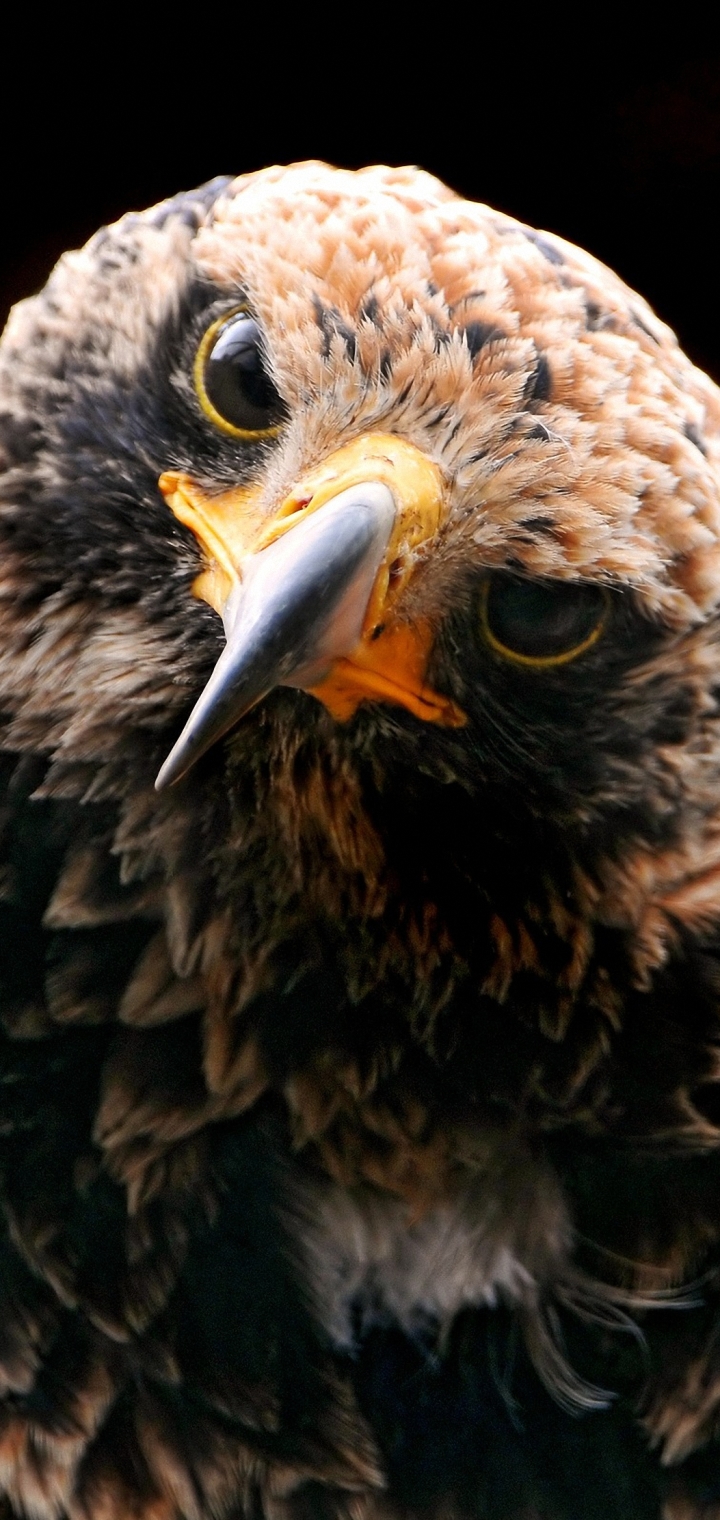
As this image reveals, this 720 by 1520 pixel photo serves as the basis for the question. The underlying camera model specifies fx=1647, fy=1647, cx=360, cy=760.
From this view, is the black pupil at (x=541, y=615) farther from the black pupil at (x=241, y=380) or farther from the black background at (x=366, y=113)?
the black background at (x=366, y=113)

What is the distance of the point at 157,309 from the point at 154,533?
0.24m

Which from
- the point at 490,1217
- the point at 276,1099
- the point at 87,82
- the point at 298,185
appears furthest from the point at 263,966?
the point at 87,82

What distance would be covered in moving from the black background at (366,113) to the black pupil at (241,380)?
5.90ft

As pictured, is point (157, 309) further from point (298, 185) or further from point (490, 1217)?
point (490, 1217)

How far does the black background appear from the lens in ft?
10.3

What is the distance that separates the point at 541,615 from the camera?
56.1 inches

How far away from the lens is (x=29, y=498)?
1.58m

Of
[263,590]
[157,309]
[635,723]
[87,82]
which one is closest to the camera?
[263,590]

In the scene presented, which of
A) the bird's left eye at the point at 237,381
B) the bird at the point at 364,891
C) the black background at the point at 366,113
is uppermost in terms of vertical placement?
the black background at the point at 366,113

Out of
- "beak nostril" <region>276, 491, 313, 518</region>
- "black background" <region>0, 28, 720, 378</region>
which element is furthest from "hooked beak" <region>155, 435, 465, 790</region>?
"black background" <region>0, 28, 720, 378</region>

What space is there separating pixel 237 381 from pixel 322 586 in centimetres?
32

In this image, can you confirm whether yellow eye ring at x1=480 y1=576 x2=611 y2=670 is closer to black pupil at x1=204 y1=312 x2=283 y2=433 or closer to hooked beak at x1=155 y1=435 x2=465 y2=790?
hooked beak at x1=155 y1=435 x2=465 y2=790

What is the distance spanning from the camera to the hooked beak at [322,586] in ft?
4.09

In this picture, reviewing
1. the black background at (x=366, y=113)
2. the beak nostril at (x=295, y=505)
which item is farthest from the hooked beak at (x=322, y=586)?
the black background at (x=366, y=113)
